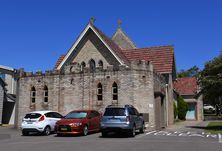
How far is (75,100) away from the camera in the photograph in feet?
93.8

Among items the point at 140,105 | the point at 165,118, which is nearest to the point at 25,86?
the point at 140,105

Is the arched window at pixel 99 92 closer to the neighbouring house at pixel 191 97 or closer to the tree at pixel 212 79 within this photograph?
the tree at pixel 212 79

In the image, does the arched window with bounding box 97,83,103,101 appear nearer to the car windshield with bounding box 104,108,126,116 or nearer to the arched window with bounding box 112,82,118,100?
the arched window with bounding box 112,82,118,100

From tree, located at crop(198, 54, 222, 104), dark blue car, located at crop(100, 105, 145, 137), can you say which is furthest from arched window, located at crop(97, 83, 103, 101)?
dark blue car, located at crop(100, 105, 145, 137)

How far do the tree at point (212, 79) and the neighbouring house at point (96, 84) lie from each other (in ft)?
12.4

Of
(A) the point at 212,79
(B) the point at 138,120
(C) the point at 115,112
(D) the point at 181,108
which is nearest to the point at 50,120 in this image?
(C) the point at 115,112

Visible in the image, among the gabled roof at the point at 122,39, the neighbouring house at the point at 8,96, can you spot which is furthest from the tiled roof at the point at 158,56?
the neighbouring house at the point at 8,96

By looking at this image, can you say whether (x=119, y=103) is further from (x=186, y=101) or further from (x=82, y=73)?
(x=186, y=101)

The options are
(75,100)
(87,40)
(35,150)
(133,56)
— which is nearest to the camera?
(35,150)

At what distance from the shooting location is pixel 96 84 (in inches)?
1105

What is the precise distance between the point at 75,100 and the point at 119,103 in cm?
405

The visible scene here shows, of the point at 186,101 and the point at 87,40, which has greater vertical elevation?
the point at 87,40

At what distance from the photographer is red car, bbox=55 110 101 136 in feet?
65.2

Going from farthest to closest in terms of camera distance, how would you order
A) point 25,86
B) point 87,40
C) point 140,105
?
point 87,40 → point 25,86 → point 140,105
